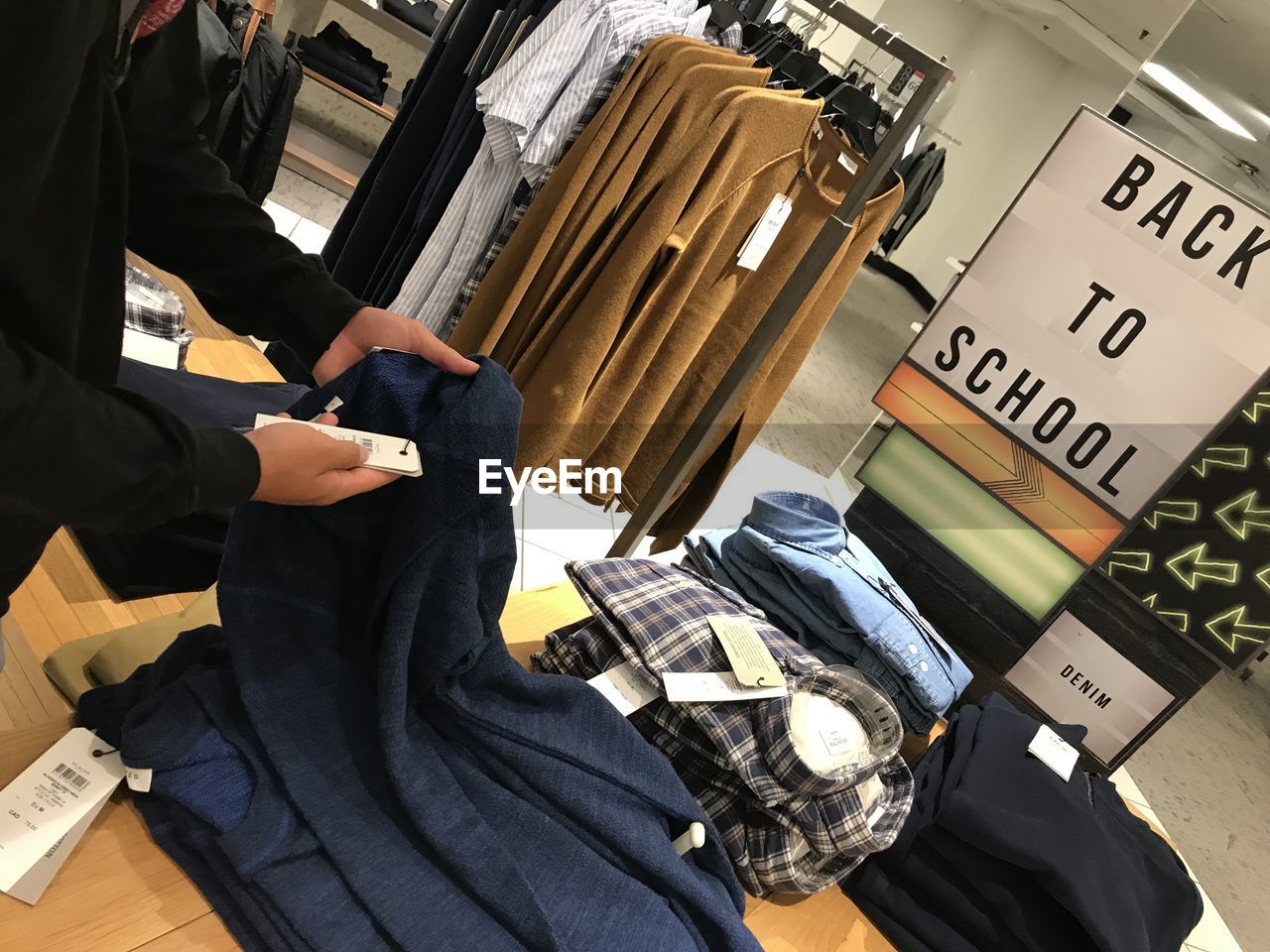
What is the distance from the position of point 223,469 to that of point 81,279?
0.59 ft

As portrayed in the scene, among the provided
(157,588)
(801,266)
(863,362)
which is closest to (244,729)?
(157,588)

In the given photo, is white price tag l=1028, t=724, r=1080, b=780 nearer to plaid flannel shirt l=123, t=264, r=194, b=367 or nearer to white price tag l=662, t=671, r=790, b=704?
white price tag l=662, t=671, r=790, b=704

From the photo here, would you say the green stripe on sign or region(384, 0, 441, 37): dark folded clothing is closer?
the green stripe on sign

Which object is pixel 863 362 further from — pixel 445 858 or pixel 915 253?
pixel 445 858

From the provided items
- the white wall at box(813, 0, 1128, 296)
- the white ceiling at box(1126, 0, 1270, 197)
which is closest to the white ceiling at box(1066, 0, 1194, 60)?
the white ceiling at box(1126, 0, 1270, 197)

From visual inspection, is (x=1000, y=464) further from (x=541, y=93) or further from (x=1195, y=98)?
(x=1195, y=98)

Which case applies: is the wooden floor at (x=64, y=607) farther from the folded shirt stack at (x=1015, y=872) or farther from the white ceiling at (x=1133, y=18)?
the white ceiling at (x=1133, y=18)

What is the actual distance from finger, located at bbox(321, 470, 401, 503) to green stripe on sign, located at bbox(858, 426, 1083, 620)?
50.9 inches

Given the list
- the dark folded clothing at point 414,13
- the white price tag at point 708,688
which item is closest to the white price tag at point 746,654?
the white price tag at point 708,688

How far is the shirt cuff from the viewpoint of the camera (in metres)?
0.64

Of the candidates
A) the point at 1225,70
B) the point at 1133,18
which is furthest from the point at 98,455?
the point at 1225,70

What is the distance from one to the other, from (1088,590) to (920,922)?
2.48 ft

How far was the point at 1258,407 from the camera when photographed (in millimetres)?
1415

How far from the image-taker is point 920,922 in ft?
4.05
